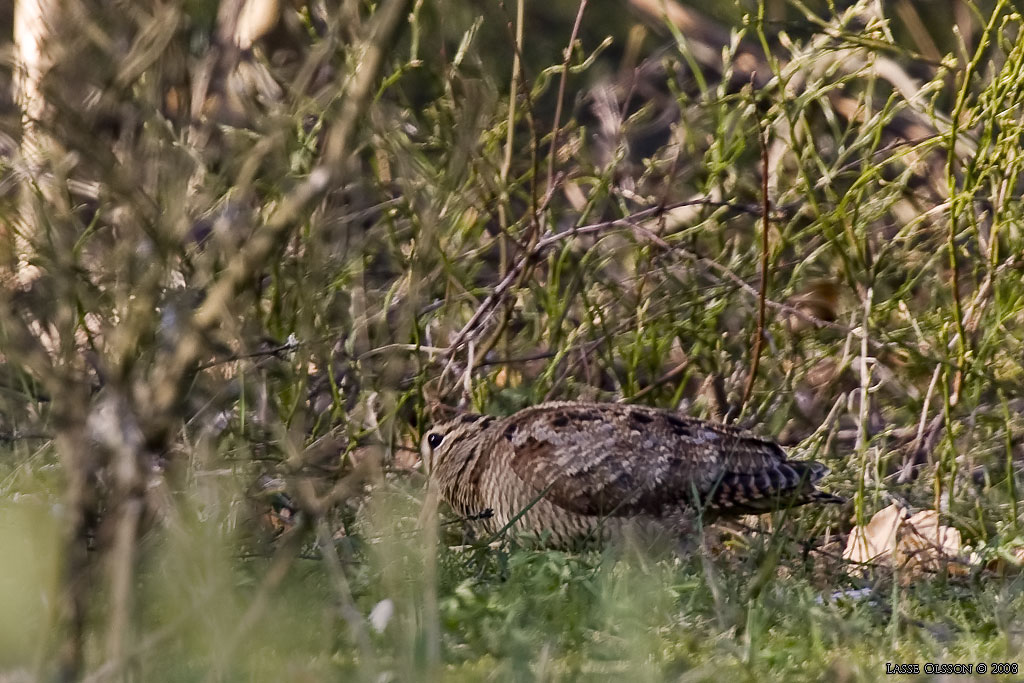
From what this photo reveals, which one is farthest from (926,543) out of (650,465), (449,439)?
(449,439)

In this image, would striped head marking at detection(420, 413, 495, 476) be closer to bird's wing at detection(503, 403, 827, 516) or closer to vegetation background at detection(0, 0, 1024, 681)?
vegetation background at detection(0, 0, 1024, 681)

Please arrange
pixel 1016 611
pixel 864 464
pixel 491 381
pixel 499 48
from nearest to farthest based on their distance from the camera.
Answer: pixel 1016 611 → pixel 864 464 → pixel 491 381 → pixel 499 48

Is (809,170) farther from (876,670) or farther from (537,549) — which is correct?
(876,670)

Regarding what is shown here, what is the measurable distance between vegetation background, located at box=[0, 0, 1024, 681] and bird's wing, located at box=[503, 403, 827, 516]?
0.33 m

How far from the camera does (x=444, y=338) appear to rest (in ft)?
20.3

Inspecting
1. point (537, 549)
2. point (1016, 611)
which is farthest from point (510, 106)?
point (1016, 611)

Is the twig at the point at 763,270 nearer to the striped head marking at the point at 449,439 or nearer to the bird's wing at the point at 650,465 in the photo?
the bird's wing at the point at 650,465

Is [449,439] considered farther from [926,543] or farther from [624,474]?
[926,543]

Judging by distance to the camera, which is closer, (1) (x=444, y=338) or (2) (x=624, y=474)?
(2) (x=624, y=474)

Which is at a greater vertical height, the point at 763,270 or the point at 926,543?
the point at 763,270

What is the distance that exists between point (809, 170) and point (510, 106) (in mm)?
1751

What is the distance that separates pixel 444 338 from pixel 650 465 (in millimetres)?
1778

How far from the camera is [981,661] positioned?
299cm

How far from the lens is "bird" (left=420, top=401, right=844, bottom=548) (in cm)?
459
